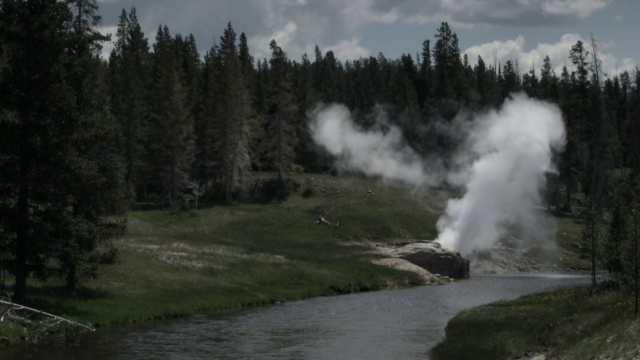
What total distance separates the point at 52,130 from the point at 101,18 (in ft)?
47.9

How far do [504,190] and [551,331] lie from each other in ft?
226

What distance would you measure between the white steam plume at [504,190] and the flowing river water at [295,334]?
3457 centimetres

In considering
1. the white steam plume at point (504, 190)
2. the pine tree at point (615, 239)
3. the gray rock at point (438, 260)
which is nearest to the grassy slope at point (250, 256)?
the gray rock at point (438, 260)

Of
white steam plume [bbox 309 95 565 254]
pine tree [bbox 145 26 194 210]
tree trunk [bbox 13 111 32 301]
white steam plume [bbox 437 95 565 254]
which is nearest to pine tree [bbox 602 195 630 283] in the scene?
tree trunk [bbox 13 111 32 301]

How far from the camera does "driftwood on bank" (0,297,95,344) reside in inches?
1394

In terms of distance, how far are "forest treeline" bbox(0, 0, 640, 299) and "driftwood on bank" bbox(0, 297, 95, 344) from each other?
9.97ft

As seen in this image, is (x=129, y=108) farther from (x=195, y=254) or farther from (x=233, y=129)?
(x=195, y=254)

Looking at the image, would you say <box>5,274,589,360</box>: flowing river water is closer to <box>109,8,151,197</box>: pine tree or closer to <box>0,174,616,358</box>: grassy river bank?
<box>0,174,616,358</box>: grassy river bank

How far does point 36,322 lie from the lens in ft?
123

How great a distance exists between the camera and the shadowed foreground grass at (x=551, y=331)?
2528 cm

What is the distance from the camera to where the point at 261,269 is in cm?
6369

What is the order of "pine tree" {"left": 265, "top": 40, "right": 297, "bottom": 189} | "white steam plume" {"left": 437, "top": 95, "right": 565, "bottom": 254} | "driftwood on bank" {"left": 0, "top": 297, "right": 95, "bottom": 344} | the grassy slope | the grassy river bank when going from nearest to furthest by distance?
"driftwood on bank" {"left": 0, "top": 297, "right": 95, "bottom": 344}, the grassy river bank, the grassy slope, "white steam plume" {"left": 437, "top": 95, "right": 565, "bottom": 254}, "pine tree" {"left": 265, "top": 40, "right": 297, "bottom": 189}

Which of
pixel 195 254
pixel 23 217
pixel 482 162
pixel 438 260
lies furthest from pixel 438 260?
pixel 23 217

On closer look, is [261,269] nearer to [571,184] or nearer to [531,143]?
[531,143]
